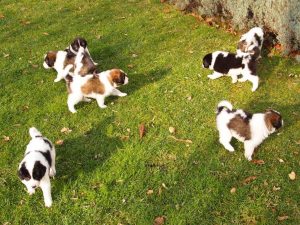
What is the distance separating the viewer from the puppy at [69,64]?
9156mm

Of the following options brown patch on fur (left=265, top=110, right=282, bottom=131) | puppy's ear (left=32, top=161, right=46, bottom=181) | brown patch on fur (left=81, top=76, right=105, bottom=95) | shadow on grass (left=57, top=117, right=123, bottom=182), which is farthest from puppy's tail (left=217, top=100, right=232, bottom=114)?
puppy's ear (left=32, top=161, right=46, bottom=181)

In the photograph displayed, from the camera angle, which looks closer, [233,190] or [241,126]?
[233,190]

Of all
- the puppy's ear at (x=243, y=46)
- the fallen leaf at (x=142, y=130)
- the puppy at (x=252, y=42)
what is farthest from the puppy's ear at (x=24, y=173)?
the puppy's ear at (x=243, y=46)

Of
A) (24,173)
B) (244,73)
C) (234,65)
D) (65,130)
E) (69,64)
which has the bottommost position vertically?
(65,130)

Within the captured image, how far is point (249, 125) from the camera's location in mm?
7059

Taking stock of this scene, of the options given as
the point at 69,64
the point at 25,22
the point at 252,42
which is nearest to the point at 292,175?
the point at 252,42

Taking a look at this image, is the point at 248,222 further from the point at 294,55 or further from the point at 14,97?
the point at 14,97

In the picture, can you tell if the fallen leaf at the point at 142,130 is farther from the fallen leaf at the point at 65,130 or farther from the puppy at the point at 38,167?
the puppy at the point at 38,167

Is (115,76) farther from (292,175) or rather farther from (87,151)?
(292,175)

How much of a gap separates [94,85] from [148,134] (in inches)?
57.2

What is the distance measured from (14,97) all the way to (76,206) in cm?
368

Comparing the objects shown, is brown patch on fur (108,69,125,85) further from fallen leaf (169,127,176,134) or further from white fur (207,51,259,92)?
white fur (207,51,259,92)

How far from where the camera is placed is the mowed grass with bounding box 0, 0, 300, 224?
6523 millimetres

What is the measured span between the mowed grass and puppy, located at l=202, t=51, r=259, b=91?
0.24 meters
